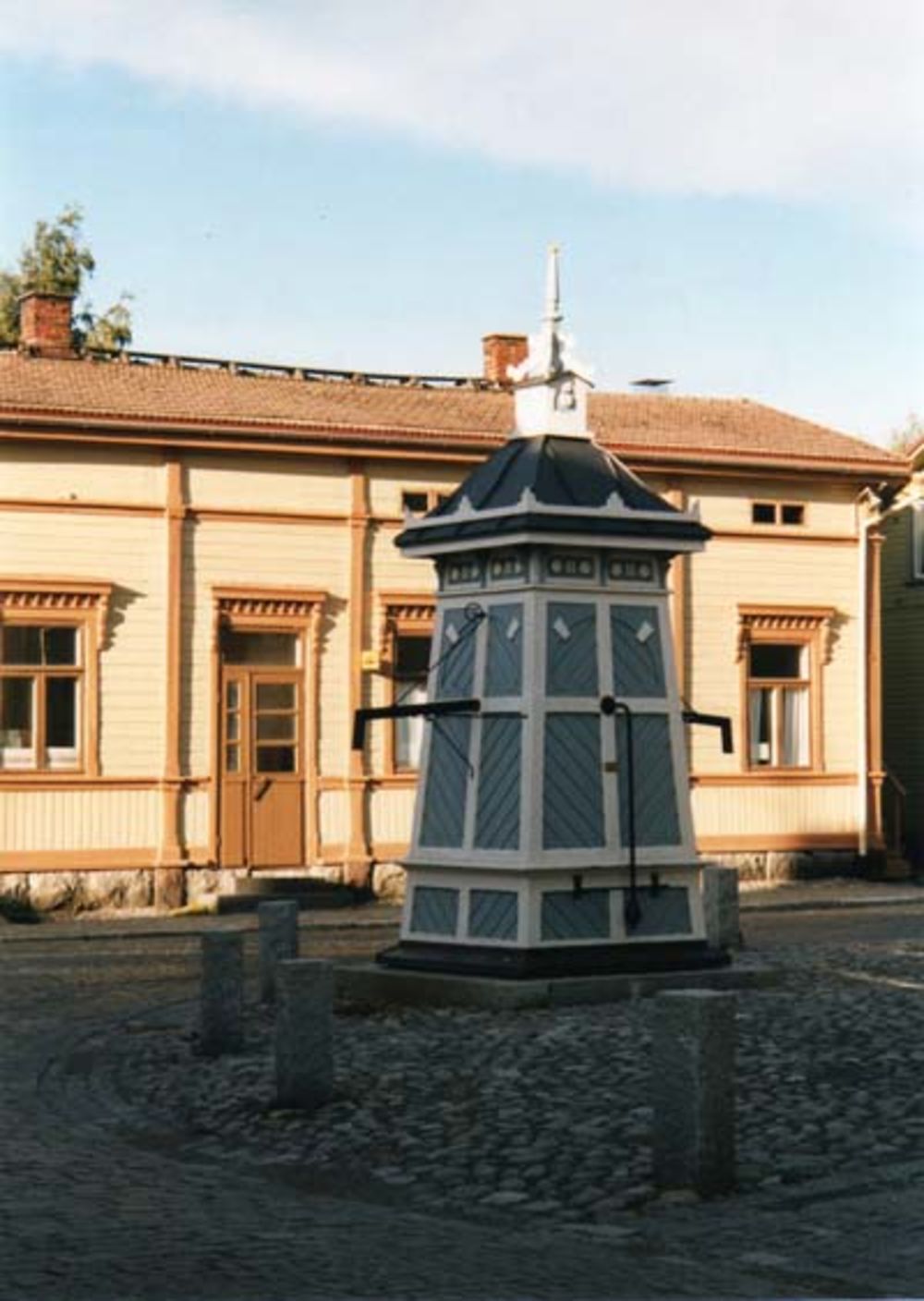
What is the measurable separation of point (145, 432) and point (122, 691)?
305 cm

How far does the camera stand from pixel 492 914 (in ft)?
54.3

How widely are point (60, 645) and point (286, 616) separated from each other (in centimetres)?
292

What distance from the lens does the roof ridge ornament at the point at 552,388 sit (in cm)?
1783

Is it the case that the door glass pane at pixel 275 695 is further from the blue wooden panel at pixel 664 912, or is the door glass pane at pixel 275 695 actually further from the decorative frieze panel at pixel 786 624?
the blue wooden panel at pixel 664 912

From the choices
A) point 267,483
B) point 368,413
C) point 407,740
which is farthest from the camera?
point 368,413

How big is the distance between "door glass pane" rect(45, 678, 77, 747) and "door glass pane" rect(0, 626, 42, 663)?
0.35m

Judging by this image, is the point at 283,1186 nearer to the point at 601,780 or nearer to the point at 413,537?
the point at 601,780

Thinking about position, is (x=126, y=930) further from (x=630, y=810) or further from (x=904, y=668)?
(x=904, y=668)

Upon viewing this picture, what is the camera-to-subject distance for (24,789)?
2884cm

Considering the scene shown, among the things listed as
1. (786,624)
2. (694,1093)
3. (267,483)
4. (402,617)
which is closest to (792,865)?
(786,624)

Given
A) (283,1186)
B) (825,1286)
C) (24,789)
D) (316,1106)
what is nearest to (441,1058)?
A: (316,1106)

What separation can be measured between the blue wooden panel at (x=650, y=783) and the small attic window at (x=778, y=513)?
17.2 m

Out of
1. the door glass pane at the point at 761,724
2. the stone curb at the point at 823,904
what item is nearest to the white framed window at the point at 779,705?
the door glass pane at the point at 761,724

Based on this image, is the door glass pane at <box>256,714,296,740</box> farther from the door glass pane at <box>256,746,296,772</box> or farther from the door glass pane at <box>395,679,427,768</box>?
the door glass pane at <box>395,679,427,768</box>
